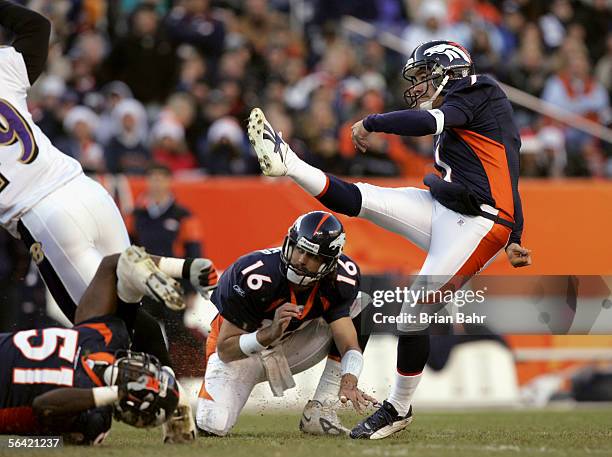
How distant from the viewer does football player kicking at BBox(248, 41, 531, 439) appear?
6.46m

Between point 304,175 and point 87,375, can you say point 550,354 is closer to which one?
point 304,175

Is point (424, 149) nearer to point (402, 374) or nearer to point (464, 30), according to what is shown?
point (464, 30)

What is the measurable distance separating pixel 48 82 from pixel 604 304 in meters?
7.18

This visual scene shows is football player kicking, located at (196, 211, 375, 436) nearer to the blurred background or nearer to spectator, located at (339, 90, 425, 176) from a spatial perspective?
the blurred background

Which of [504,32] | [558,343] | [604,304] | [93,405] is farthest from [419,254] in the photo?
[93,405]

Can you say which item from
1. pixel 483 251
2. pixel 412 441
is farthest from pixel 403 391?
pixel 483 251

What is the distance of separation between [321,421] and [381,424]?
386mm

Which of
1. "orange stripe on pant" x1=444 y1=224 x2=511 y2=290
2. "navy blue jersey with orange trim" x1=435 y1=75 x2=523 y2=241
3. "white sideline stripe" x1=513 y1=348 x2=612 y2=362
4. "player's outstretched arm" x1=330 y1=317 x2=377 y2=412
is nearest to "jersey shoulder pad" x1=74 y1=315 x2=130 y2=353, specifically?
"player's outstretched arm" x1=330 y1=317 x2=377 y2=412

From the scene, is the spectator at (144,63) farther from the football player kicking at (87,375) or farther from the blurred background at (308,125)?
the football player kicking at (87,375)

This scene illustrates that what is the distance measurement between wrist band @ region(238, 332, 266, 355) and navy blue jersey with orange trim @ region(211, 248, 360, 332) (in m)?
0.15

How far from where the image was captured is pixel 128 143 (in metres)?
11.4

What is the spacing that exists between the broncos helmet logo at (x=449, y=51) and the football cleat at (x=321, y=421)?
2.10 m

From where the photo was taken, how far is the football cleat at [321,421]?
264 inches

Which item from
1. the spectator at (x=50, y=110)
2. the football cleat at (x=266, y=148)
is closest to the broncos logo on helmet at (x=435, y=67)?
the football cleat at (x=266, y=148)
